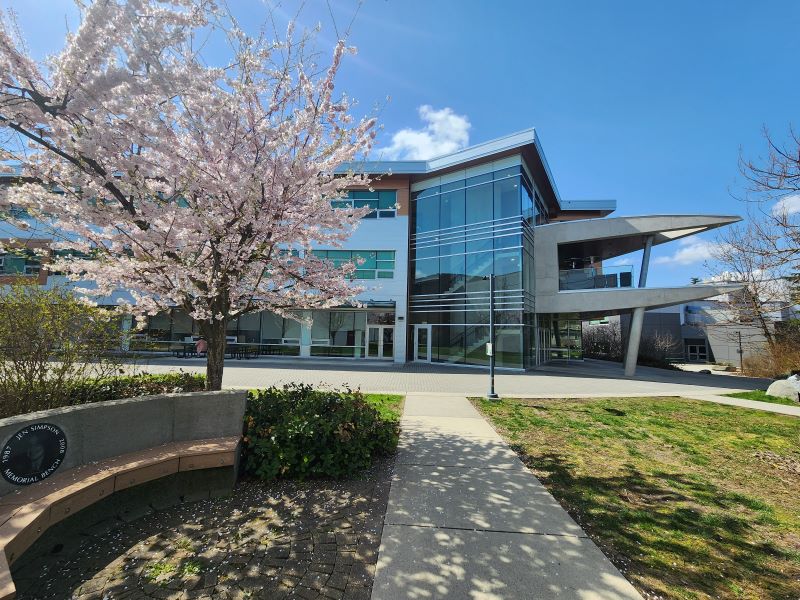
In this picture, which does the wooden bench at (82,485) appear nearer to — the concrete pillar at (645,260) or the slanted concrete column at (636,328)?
the slanted concrete column at (636,328)

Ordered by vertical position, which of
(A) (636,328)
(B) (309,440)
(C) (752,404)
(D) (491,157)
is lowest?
(C) (752,404)

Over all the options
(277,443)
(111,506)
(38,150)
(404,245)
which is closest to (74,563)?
(111,506)

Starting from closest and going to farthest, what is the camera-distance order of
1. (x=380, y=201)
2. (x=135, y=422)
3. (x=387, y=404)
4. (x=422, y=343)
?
(x=135, y=422), (x=387, y=404), (x=422, y=343), (x=380, y=201)

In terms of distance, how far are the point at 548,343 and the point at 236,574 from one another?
2493cm

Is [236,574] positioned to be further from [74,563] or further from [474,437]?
[474,437]

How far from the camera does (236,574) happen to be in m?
2.81

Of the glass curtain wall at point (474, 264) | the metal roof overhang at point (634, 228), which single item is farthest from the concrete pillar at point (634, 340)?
the glass curtain wall at point (474, 264)

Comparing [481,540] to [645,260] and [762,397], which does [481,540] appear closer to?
[762,397]

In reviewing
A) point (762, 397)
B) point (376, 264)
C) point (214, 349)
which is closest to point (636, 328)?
point (762, 397)

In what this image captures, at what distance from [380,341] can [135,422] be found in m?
19.2

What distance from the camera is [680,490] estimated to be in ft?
15.0

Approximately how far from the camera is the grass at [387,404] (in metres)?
7.82

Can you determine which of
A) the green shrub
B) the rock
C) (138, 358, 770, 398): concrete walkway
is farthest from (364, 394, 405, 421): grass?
the rock

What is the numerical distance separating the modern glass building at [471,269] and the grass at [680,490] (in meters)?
10.8
